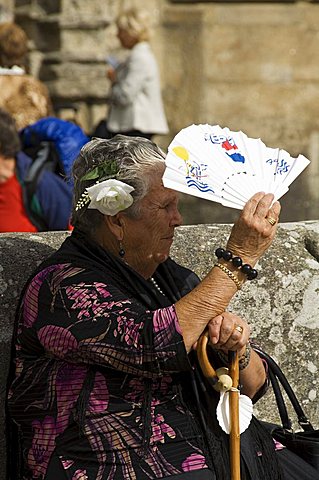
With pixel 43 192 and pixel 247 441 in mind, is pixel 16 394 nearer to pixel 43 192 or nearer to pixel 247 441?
pixel 247 441

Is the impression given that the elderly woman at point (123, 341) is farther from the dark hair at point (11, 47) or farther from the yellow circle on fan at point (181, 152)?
the dark hair at point (11, 47)

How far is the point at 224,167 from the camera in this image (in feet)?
11.2

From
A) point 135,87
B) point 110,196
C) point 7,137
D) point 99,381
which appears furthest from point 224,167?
point 135,87

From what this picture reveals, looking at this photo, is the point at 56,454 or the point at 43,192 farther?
the point at 43,192

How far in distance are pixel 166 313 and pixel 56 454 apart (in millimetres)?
483

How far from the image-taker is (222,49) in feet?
36.8

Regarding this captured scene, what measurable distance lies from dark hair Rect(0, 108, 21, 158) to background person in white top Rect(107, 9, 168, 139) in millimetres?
4456

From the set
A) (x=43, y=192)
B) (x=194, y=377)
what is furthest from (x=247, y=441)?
(x=43, y=192)

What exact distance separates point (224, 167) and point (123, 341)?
1.85ft

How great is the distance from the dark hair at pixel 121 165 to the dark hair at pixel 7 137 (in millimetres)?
1512

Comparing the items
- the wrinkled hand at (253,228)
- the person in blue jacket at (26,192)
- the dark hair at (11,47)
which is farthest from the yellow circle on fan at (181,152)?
the dark hair at (11,47)

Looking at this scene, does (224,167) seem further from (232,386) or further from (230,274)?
(232,386)

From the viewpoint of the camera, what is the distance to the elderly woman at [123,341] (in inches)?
129

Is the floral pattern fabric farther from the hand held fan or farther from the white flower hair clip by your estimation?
the hand held fan
